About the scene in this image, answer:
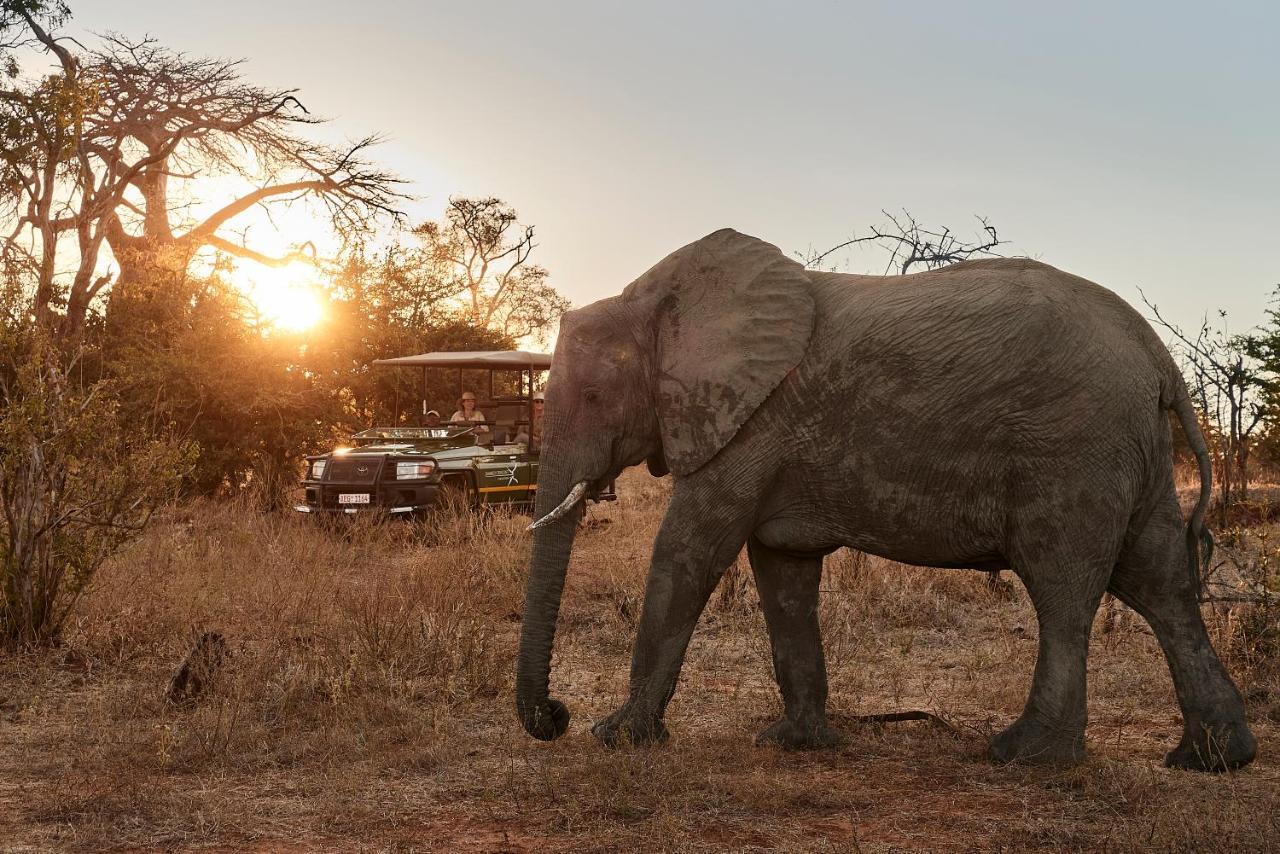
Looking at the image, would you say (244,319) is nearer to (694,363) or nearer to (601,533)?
(601,533)

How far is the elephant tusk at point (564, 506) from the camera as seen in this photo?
5.43 meters

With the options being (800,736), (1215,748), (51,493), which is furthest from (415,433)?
(1215,748)

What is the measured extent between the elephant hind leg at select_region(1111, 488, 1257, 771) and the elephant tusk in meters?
2.28

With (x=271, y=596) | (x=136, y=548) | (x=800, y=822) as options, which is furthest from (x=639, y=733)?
(x=136, y=548)

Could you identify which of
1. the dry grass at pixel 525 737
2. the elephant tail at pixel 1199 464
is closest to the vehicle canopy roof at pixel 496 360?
the dry grass at pixel 525 737

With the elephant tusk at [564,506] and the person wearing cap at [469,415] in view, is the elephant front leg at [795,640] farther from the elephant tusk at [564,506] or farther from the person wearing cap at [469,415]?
the person wearing cap at [469,415]

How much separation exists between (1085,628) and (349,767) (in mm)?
2964

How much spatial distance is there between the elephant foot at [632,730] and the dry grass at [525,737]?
13 cm

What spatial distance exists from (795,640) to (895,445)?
3.67ft

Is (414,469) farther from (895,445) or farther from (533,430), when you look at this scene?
(895,445)

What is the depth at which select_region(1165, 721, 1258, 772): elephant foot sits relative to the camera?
516 cm

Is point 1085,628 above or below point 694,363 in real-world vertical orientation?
below

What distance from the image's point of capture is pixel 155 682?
682cm

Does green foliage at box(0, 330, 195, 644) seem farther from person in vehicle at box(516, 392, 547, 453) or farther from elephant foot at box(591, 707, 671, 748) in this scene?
person in vehicle at box(516, 392, 547, 453)
